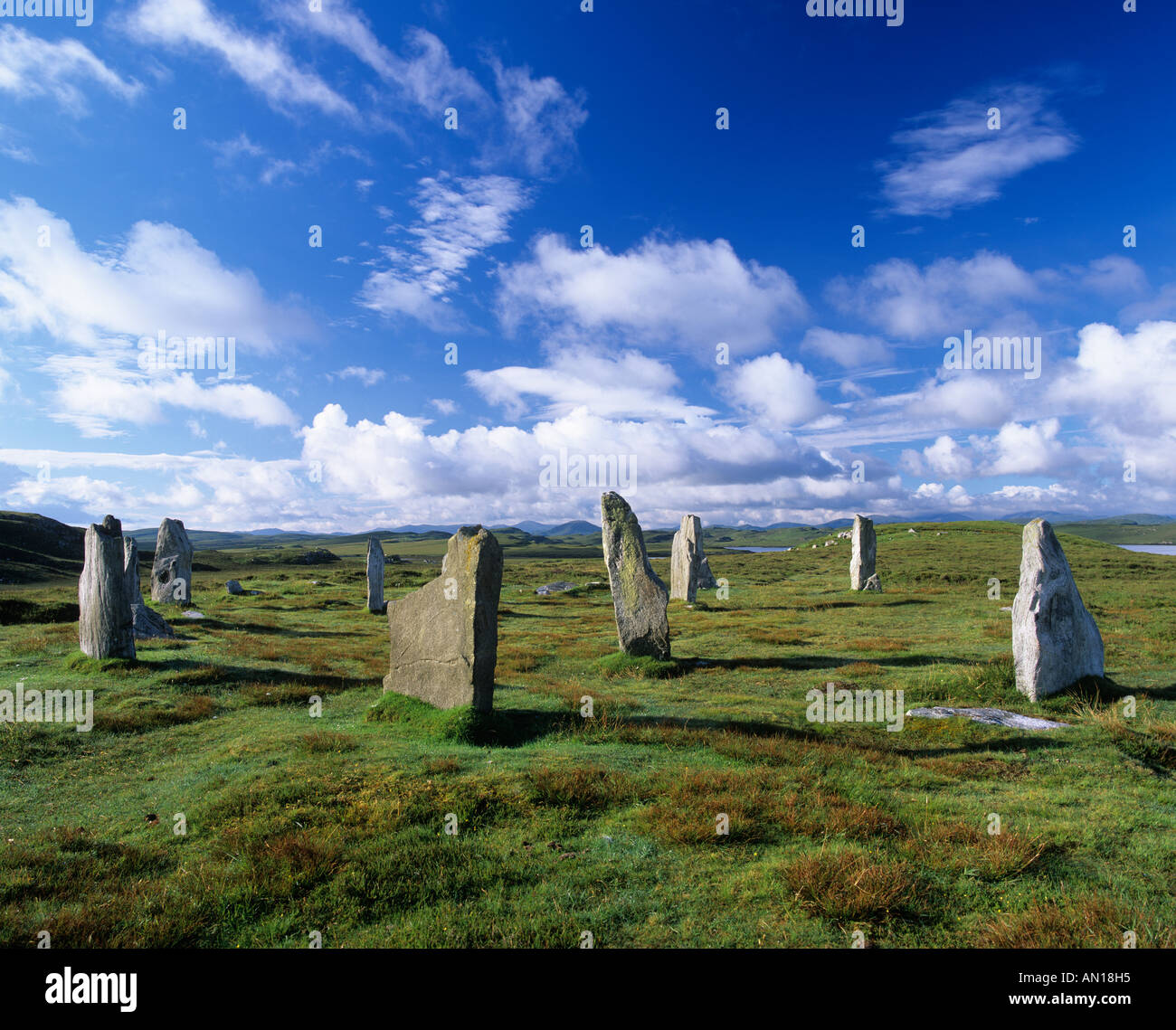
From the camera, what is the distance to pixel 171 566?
33.3 metres

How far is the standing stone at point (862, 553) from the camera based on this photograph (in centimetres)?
3506

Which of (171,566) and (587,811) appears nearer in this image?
(587,811)

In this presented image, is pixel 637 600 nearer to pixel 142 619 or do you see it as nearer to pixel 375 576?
pixel 142 619

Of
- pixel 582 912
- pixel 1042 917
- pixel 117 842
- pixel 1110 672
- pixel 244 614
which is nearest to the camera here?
pixel 1042 917

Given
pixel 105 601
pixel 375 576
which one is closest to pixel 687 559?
pixel 375 576

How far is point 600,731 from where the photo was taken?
11.2 m

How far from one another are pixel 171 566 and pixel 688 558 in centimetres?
2737

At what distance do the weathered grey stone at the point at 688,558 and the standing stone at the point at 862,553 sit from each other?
914 centimetres
